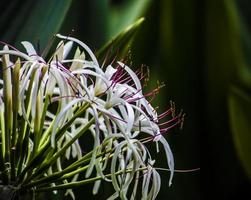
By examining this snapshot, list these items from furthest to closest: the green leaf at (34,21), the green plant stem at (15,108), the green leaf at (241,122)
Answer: the green leaf at (241,122) < the green leaf at (34,21) < the green plant stem at (15,108)

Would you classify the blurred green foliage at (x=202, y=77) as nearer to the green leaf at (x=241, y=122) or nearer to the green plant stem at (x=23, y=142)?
the green leaf at (x=241, y=122)

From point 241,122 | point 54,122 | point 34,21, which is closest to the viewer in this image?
point 54,122

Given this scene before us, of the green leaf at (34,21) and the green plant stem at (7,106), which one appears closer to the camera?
the green plant stem at (7,106)

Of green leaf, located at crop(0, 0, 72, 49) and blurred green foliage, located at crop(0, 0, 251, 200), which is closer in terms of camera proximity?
green leaf, located at crop(0, 0, 72, 49)

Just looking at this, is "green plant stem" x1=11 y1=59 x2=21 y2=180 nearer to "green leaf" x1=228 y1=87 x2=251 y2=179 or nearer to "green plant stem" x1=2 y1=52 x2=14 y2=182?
"green plant stem" x1=2 y1=52 x2=14 y2=182

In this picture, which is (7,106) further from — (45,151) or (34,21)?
(34,21)

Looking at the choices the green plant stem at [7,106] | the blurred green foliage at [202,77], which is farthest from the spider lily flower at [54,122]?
the blurred green foliage at [202,77]

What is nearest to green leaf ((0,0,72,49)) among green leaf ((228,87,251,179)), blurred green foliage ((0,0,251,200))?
blurred green foliage ((0,0,251,200))

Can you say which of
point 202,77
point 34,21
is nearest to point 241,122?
point 202,77

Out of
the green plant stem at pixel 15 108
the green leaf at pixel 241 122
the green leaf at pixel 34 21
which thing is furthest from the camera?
the green leaf at pixel 241 122
